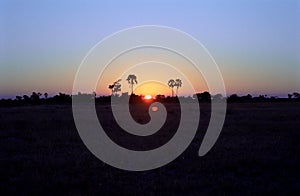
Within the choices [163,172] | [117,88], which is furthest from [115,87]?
[163,172]

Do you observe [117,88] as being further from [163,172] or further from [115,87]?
[163,172]

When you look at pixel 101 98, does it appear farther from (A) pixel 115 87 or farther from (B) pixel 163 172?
(B) pixel 163 172

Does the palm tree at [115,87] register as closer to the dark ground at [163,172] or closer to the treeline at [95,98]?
the treeline at [95,98]

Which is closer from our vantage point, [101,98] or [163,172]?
[163,172]

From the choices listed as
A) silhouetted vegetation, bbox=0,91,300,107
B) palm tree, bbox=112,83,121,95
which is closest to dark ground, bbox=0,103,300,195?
silhouetted vegetation, bbox=0,91,300,107

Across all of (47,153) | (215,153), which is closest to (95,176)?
(47,153)

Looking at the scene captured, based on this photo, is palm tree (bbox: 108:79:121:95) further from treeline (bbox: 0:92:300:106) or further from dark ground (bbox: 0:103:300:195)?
dark ground (bbox: 0:103:300:195)

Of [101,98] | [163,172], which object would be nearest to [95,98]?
[101,98]

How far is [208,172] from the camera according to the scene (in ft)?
39.0

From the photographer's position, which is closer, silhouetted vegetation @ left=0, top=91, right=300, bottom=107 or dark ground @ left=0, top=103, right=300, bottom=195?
dark ground @ left=0, top=103, right=300, bottom=195

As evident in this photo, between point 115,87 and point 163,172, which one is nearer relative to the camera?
point 163,172

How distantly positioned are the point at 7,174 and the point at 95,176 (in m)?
2.49

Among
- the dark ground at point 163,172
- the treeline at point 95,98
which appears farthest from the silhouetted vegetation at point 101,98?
the dark ground at point 163,172

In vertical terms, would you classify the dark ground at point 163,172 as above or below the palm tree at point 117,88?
below
